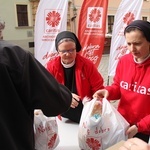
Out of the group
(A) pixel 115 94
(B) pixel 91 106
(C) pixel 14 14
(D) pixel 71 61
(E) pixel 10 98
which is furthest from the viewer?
(C) pixel 14 14

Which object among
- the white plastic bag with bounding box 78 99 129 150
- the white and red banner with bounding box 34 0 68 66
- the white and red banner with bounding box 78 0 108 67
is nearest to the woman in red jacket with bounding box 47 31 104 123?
the white plastic bag with bounding box 78 99 129 150

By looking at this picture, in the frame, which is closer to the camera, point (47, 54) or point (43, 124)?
point (43, 124)

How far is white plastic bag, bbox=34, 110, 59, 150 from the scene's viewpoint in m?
1.42

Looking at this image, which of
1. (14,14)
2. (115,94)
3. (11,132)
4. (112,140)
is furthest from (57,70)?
(14,14)

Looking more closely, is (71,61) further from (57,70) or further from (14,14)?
(14,14)

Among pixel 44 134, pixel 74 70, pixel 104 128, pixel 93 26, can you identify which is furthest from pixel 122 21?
pixel 44 134

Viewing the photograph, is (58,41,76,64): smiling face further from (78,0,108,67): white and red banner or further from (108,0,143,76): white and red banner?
(108,0,143,76): white and red banner

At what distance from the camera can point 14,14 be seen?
1268 cm

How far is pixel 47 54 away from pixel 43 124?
216cm

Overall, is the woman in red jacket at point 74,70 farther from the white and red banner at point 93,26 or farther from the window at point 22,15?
the window at point 22,15

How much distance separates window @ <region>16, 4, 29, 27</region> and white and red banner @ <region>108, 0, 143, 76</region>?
10.1 metres

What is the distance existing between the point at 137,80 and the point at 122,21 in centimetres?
229

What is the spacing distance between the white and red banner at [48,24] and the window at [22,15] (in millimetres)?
9952

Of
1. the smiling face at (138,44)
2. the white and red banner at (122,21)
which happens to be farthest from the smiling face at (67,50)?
the white and red banner at (122,21)
